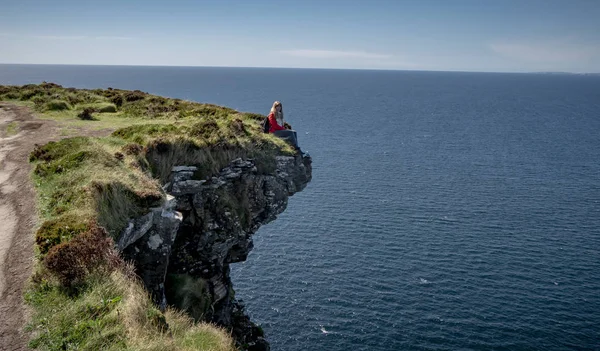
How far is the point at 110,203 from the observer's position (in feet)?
67.0

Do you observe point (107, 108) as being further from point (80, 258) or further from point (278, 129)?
point (80, 258)

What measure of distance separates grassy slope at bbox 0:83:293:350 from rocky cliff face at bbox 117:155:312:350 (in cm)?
103

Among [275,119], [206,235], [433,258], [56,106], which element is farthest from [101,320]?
[433,258]

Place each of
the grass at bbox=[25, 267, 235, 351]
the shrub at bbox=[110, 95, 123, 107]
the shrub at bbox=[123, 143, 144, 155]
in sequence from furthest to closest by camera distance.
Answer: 1. the shrub at bbox=[110, 95, 123, 107]
2. the shrub at bbox=[123, 143, 144, 155]
3. the grass at bbox=[25, 267, 235, 351]

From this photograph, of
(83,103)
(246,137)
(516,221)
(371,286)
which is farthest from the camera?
(516,221)

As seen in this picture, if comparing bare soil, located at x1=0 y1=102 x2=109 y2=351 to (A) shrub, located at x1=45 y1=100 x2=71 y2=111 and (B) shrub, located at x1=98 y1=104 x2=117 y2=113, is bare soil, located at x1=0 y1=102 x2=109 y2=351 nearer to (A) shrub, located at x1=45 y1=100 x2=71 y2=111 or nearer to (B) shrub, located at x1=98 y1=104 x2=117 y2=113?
(B) shrub, located at x1=98 y1=104 x2=117 y2=113

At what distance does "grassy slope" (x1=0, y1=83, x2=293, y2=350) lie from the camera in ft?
41.2

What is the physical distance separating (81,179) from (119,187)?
1.86 meters

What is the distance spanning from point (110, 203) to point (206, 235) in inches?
391

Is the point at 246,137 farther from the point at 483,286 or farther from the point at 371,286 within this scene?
the point at 483,286

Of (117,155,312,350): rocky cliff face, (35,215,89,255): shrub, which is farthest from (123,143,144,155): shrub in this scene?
(35,215,89,255): shrub

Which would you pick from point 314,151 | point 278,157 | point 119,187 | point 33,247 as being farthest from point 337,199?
point 33,247

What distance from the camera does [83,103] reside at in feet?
166

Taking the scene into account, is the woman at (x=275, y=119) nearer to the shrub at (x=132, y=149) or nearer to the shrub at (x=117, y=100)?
the shrub at (x=132, y=149)
